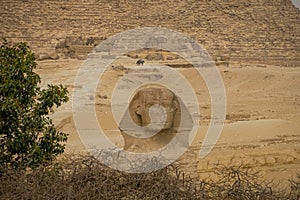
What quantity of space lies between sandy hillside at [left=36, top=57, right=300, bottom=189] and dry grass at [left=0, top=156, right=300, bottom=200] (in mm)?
1680

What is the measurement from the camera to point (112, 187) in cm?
392

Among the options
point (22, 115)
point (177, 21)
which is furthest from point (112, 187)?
point (177, 21)

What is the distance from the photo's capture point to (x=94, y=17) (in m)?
50.8

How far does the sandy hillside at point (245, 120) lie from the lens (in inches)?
278

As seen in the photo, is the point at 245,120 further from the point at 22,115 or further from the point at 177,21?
the point at 177,21

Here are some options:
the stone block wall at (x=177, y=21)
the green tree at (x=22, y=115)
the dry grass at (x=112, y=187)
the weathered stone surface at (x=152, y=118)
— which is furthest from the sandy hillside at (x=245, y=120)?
Result: the stone block wall at (x=177, y=21)

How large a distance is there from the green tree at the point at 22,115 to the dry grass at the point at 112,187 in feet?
3.41

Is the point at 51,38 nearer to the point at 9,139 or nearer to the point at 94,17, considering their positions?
the point at 94,17

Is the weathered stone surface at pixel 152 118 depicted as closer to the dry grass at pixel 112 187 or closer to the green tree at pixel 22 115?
the green tree at pixel 22 115

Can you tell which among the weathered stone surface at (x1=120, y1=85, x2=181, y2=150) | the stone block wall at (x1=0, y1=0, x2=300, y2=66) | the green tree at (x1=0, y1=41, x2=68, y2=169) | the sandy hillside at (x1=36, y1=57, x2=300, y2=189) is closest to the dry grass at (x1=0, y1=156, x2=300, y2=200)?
the green tree at (x1=0, y1=41, x2=68, y2=169)

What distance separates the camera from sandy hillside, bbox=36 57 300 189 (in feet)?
23.1

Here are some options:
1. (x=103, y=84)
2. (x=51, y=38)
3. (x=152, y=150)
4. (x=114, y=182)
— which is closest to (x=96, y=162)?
(x=114, y=182)

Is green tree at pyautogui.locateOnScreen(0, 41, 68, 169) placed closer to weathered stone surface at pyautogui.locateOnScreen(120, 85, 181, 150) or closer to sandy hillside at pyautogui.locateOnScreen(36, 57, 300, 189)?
weathered stone surface at pyautogui.locateOnScreen(120, 85, 181, 150)

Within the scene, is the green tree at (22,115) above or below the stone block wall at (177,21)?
below
